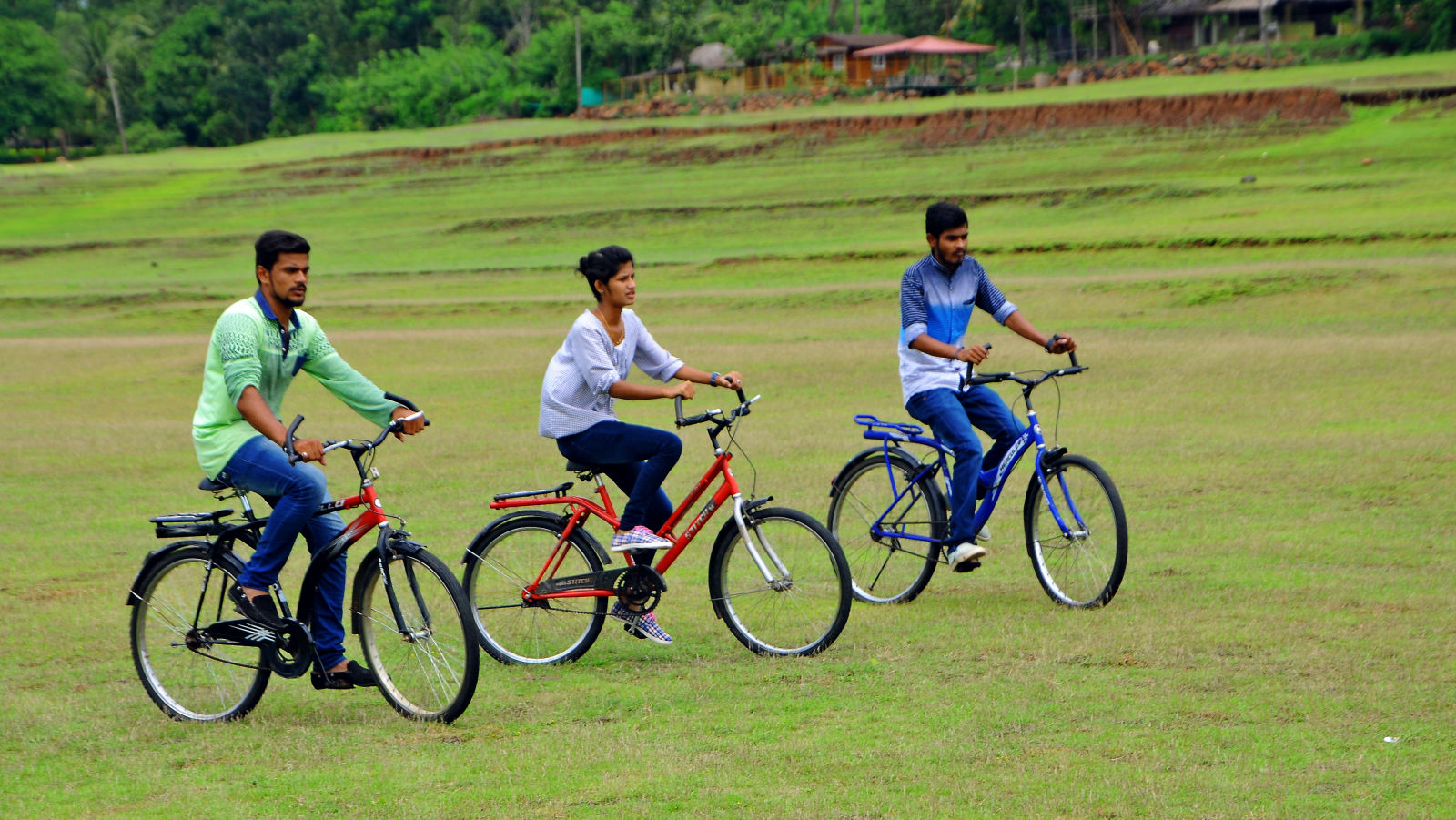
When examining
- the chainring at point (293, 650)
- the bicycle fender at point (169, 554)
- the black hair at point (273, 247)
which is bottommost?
the chainring at point (293, 650)

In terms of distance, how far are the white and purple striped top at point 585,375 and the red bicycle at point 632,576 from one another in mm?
266

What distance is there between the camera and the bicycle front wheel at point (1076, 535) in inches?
277

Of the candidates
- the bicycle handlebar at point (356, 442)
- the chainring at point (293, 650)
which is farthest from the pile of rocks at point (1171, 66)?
the chainring at point (293, 650)

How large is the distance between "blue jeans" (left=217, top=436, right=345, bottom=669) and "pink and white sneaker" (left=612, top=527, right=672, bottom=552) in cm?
128

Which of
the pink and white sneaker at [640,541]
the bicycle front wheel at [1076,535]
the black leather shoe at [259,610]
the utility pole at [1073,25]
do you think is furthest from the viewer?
the utility pole at [1073,25]

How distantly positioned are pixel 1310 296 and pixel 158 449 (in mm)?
14968

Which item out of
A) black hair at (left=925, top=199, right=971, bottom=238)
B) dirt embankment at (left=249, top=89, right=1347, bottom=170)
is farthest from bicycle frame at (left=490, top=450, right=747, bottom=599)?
dirt embankment at (left=249, top=89, right=1347, bottom=170)

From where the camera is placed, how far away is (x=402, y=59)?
91312 millimetres

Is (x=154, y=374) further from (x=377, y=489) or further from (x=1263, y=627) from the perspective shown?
(x=1263, y=627)

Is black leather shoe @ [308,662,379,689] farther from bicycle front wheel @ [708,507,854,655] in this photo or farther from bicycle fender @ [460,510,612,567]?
bicycle front wheel @ [708,507,854,655]

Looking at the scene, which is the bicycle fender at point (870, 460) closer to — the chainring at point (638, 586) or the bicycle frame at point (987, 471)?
the bicycle frame at point (987, 471)

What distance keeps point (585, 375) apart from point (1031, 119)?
3980cm

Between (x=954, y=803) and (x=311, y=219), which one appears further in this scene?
(x=311, y=219)

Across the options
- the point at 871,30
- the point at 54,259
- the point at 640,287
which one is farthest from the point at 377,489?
the point at 871,30
